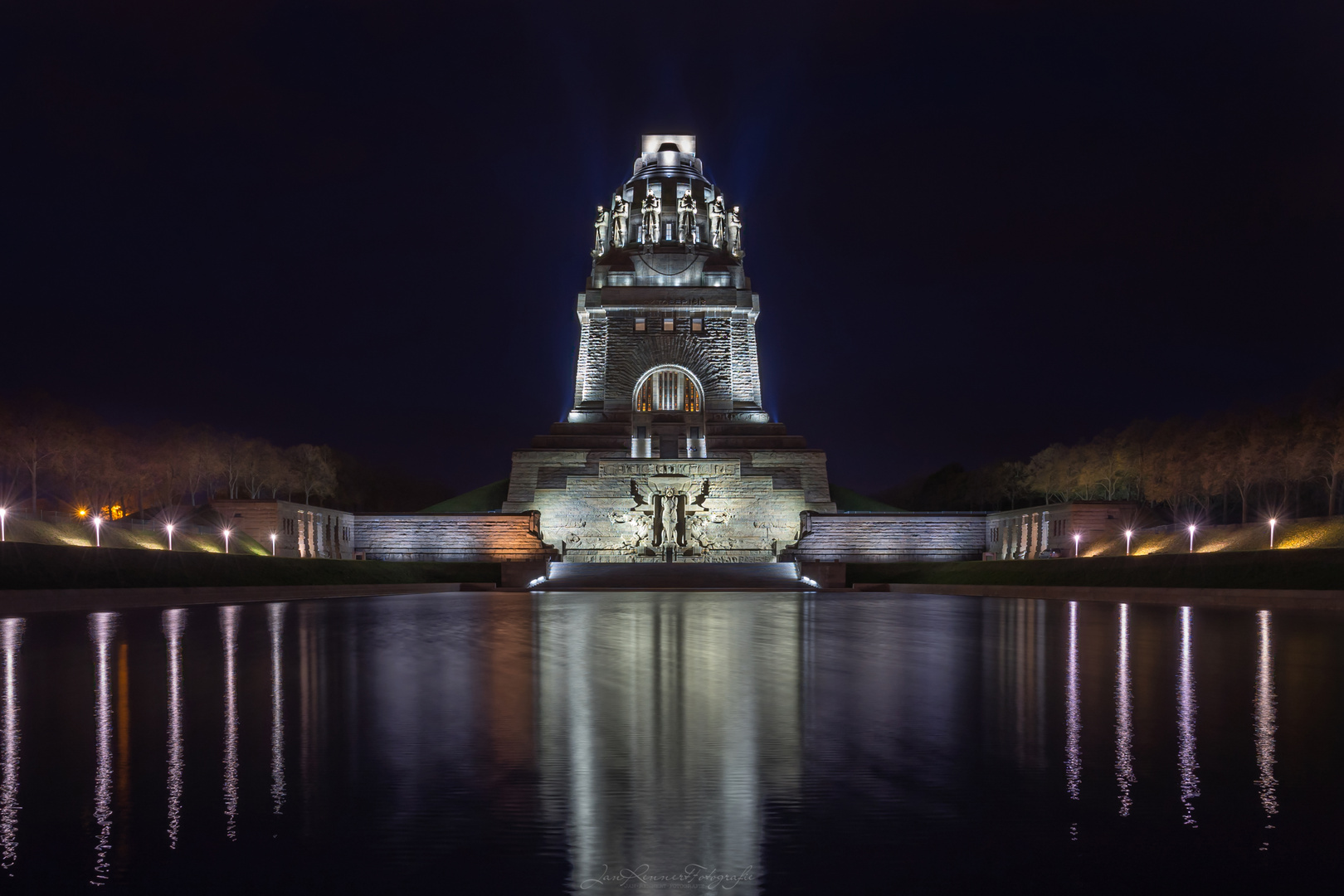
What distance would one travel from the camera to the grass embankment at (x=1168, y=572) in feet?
71.6

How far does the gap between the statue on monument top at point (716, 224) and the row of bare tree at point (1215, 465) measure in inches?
798

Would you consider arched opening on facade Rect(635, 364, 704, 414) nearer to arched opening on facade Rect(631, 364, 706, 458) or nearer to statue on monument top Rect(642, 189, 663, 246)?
arched opening on facade Rect(631, 364, 706, 458)

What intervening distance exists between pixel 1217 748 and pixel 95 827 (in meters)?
5.99

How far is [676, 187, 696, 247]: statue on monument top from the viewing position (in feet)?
191

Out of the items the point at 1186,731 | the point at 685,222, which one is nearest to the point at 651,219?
the point at 685,222

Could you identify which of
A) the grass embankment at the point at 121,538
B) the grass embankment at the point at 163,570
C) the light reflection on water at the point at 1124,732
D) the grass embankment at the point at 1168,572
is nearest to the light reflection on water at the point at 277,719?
the light reflection on water at the point at 1124,732

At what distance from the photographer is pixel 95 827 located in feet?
15.3

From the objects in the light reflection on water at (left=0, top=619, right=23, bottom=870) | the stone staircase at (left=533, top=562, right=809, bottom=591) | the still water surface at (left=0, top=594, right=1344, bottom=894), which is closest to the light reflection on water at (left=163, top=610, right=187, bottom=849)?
the still water surface at (left=0, top=594, right=1344, bottom=894)

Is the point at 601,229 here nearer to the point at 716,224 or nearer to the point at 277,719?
the point at 716,224

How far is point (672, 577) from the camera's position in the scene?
34625mm

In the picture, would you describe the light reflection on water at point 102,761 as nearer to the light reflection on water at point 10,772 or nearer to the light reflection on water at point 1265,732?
the light reflection on water at point 10,772

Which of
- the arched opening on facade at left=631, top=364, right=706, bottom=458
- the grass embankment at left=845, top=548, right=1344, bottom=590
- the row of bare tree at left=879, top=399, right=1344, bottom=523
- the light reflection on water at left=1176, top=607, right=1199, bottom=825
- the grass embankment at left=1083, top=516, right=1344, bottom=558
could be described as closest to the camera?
the light reflection on water at left=1176, top=607, right=1199, bottom=825

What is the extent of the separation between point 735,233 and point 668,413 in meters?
14.2

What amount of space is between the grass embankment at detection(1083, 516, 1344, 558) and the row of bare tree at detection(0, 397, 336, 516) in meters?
33.7
